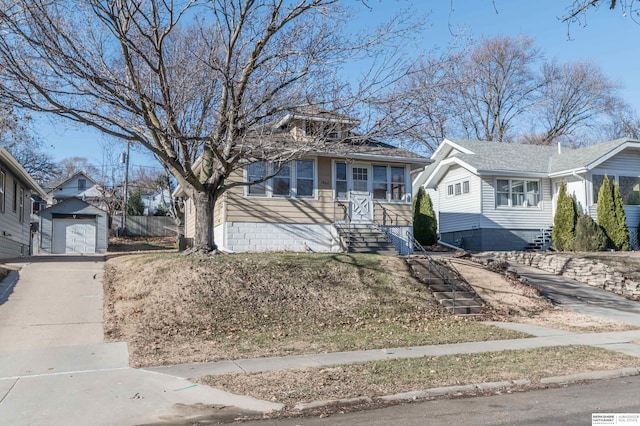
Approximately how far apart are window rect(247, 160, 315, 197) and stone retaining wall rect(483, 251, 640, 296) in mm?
8737

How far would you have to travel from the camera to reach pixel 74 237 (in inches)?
1175

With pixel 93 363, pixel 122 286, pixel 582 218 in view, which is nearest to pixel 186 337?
pixel 93 363

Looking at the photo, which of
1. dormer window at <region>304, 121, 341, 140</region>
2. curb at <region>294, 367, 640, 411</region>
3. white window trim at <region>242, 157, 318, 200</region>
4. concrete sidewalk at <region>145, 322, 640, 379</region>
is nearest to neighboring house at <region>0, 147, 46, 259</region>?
white window trim at <region>242, 157, 318, 200</region>

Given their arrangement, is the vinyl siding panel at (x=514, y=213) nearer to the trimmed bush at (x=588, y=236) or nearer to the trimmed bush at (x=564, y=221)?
the trimmed bush at (x=564, y=221)

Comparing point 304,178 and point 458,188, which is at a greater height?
point 458,188

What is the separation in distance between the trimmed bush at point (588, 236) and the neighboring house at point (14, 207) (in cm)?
2307

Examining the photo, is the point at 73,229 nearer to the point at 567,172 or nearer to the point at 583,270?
the point at 583,270

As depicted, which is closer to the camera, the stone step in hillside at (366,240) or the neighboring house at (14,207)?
the stone step in hillside at (366,240)

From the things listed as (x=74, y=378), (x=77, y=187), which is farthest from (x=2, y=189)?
(x=77, y=187)

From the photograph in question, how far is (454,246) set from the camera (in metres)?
27.9

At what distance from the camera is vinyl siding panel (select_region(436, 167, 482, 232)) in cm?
2659

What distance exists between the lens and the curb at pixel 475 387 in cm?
655

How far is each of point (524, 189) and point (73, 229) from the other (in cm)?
2372

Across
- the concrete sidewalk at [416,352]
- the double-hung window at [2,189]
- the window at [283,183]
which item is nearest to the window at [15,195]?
the double-hung window at [2,189]
